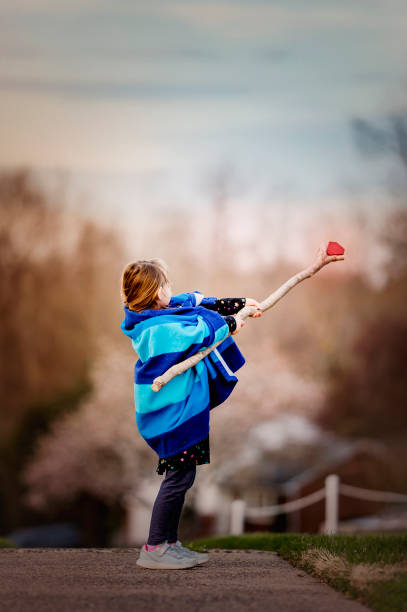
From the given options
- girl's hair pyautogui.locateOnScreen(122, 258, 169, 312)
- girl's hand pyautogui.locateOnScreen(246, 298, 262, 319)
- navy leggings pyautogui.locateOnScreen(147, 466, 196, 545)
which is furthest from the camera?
girl's hand pyautogui.locateOnScreen(246, 298, 262, 319)

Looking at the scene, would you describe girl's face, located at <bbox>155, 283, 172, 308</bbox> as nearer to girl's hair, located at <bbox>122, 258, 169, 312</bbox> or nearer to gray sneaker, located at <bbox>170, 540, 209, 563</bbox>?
girl's hair, located at <bbox>122, 258, 169, 312</bbox>

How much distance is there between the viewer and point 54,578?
12.5 ft

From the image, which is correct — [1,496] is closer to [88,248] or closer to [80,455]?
[80,455]

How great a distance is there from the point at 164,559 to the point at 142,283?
1.46 metres

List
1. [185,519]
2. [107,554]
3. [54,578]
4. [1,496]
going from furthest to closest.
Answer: [1,496], [185,519], [107,554], [54,578]

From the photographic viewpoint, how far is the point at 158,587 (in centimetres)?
358

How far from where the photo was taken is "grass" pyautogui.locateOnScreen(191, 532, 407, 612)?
332 cm

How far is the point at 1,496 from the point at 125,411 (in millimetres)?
7272

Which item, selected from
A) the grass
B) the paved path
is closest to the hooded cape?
the paved path

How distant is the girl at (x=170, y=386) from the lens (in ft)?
14.1

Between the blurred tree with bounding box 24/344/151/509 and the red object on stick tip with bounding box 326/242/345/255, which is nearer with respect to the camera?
the red object on stick tip with bounding box 326/242/345/255

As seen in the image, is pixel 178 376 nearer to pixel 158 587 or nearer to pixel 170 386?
pixel 170 386

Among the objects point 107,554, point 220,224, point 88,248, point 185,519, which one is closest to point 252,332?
point 220,224

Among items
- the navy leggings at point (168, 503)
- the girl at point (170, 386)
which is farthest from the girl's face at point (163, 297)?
the navy leggings at point (168, 503)
